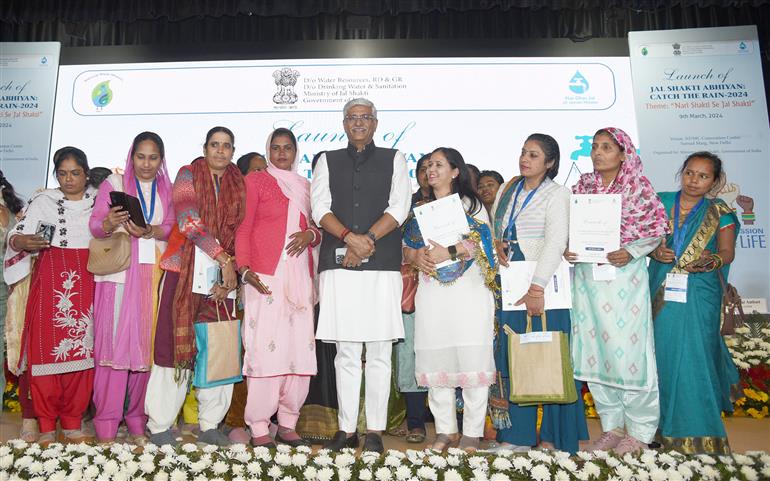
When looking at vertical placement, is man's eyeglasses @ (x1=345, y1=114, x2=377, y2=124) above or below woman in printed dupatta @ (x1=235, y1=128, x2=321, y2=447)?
above

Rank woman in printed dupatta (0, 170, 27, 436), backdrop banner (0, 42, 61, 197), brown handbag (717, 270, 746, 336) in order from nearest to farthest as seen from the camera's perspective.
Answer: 1. brown handbag (717, 270, 746, 336)
2. woman in printed dupatta (0, 170, 27, 436)
3. backdrop banner (0, 42, 61, 197)

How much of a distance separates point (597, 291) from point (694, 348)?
58 centimetres

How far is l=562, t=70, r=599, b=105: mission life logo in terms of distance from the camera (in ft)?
18.4

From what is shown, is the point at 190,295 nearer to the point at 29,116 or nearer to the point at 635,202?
the point at 635,202

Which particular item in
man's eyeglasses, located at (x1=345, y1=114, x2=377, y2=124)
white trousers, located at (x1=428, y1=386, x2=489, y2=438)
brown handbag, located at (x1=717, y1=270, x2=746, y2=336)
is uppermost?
man's eyeglasses, located at (x1=345, y1=114, x2=377, y2=124)

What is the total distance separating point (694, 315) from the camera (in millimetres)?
2975

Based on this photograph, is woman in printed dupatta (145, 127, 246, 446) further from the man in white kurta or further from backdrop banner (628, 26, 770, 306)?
backdrop banner (628, 26, 770, 306)

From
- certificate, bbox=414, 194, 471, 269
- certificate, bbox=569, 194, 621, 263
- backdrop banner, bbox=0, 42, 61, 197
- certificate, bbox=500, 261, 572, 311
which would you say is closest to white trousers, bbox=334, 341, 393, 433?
certificate, bbox=414, 194, 471, 269

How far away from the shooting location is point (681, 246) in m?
3.03

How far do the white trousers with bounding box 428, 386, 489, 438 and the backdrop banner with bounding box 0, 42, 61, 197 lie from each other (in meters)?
4.97

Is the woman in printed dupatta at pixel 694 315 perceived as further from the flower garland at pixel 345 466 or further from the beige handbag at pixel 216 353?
the beige handbag at pixel 216 353

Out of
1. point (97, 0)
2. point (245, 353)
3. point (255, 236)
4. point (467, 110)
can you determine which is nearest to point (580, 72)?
point (467, 110)

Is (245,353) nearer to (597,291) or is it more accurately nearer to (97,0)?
(597,291)

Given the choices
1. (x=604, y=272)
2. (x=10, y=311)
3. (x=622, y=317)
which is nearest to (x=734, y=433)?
(x=622, y=317)
